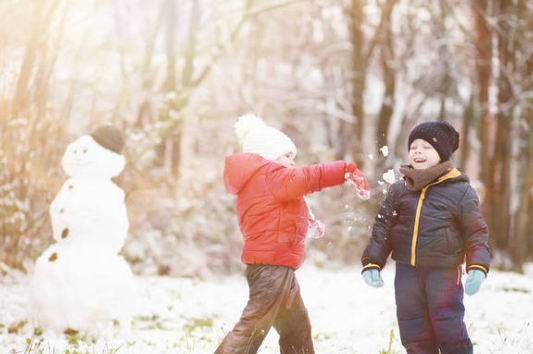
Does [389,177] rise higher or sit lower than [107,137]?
lower

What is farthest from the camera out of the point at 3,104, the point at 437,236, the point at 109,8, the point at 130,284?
the point at 109,8

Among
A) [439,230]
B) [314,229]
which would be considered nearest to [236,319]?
[314,229]

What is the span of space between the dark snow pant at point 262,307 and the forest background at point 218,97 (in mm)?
614

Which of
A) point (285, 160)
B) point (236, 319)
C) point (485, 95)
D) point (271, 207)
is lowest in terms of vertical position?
point (236, 319)

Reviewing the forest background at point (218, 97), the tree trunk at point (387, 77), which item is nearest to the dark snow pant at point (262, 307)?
the forest background at point (218, 97)

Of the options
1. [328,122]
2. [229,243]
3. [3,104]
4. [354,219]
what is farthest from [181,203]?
[328,122]

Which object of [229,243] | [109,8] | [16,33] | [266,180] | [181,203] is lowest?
[229,243]

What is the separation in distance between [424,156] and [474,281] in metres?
0.77

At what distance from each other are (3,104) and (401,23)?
1215cm

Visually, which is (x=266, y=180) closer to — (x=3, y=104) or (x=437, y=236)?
(x=437, y=236)

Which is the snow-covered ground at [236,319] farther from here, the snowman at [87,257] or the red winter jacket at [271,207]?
the red winter jacket at [271,207]

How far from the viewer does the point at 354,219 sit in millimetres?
3596

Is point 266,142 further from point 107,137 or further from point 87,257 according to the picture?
point 87,257

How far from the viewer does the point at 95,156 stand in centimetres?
470
